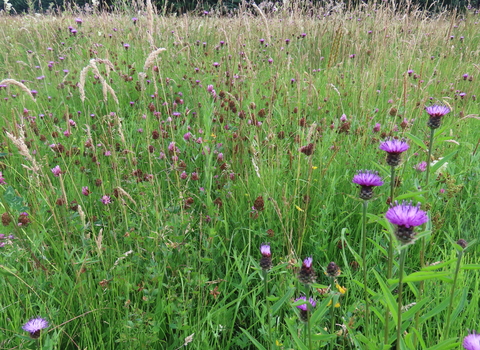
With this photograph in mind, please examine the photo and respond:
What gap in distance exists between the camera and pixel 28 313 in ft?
4.48

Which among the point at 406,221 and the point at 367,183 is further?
the point at 367,183

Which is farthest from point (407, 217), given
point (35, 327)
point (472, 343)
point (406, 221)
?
point (35, 327)

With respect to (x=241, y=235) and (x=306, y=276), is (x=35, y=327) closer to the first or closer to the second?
(x=306, y=276)

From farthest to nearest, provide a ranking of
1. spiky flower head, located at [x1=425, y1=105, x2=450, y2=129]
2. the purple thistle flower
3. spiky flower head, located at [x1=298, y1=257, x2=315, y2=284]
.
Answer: spiky flower head, located at [x1=425, y1=105, x2=450, y2=129]
spiky flower head, located at [x1=298, y1=257, x2=315, y2=284]
the purple thistle flower

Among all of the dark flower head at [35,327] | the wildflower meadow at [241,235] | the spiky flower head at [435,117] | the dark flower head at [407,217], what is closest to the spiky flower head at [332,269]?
the wildflower meadow at [241,235]

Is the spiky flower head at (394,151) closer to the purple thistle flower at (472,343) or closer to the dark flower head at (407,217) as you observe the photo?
the dark flower head at (407,217)

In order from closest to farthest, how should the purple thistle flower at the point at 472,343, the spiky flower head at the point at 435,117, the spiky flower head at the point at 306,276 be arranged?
the purple thistle flower at the point at 472,343 → the spiky flower head at the point at 306,276 → the spiky flower head at the point at 435,117

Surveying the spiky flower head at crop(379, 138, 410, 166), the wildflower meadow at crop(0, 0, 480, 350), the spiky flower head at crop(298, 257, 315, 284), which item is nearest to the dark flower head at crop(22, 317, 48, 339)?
the wildflower meadow at crop(0, 0, 480, 350)

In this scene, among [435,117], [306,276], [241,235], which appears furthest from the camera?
[241,235]

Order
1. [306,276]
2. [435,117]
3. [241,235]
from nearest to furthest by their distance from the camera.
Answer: [306,276] < [435,117] < [241,235]

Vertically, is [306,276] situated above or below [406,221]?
below

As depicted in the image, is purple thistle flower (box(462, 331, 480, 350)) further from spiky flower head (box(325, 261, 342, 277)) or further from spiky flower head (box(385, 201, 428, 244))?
spiky flower head (box(325, 261, 342, 277))

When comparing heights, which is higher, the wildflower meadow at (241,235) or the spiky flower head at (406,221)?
the spiky flower head at (406,221)

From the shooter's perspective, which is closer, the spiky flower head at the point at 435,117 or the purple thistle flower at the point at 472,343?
the purple thistle flower at the point at 472,343
